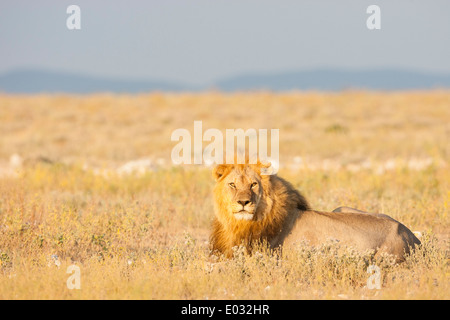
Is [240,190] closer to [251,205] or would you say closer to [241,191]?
[241,191]

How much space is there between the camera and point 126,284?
5523mm

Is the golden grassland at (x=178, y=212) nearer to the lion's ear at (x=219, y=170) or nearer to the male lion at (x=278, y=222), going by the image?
the male lion at (x=278, y=222)

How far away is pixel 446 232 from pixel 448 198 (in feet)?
3.37

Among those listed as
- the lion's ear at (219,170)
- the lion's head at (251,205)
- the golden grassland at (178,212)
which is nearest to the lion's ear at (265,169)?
the lion's head at (251,205)

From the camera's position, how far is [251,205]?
6.12 metres

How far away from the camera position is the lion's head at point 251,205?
6.21m

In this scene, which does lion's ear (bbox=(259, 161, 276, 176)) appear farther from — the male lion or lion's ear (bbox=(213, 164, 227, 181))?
lion's ear (bbox=(213, 164, 227, 181))

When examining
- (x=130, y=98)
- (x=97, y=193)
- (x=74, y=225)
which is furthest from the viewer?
(x=130, y=98)

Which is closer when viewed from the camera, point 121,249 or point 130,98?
point 121,249

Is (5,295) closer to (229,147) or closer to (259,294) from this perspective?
(259,294)

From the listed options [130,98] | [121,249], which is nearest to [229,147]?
[121,249]

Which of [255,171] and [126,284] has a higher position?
[255,171]

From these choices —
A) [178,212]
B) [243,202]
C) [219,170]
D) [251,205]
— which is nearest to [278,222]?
[251,205]

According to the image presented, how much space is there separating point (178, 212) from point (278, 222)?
318 centimetres
